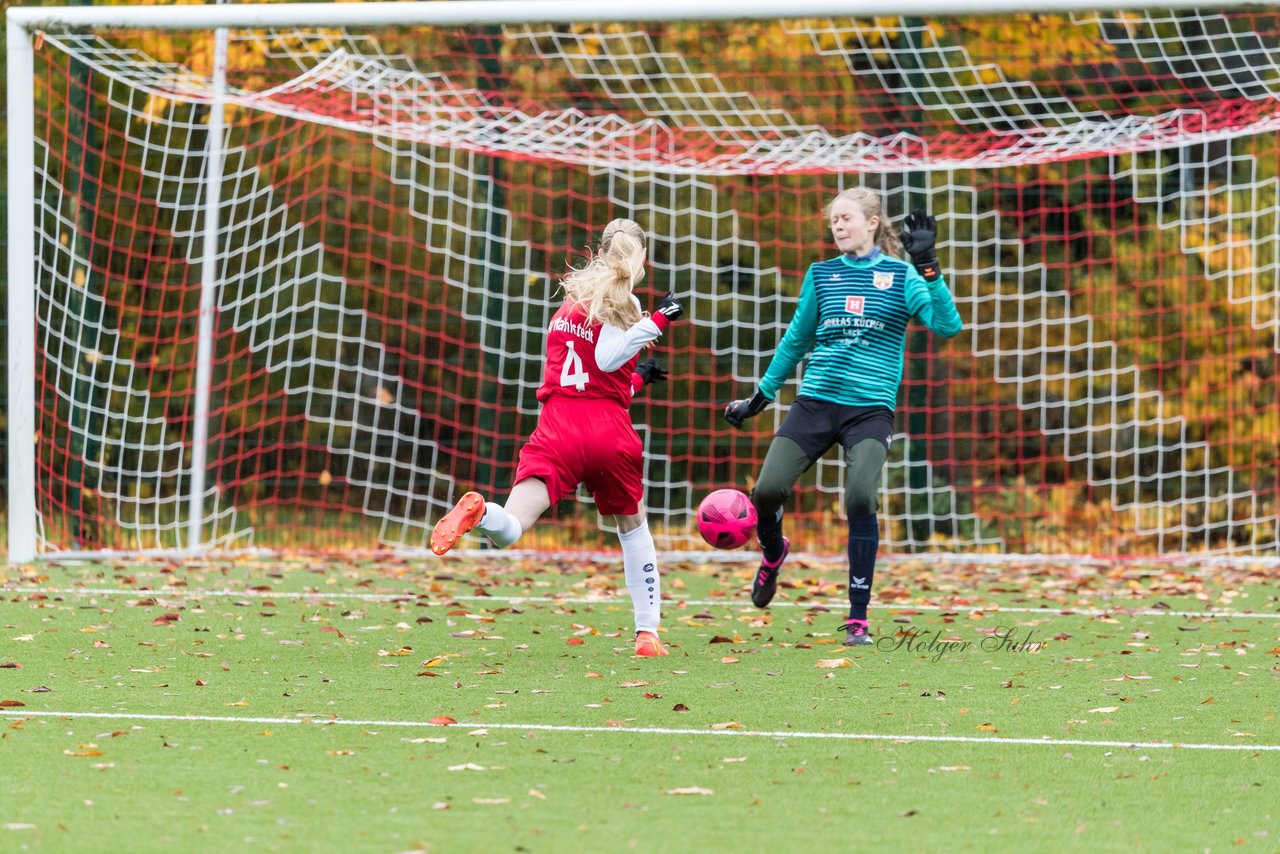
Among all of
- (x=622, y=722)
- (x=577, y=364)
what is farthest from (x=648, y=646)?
(x=622, y=722)

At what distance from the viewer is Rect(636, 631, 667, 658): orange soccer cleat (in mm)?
6234

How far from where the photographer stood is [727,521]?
662 cm

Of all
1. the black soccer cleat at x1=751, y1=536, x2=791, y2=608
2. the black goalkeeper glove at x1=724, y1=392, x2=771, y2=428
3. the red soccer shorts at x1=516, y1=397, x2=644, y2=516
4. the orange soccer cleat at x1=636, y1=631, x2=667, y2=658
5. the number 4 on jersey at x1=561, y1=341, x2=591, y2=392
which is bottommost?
the orange soccer cleat at x1=636, y1=631, x2=667, y2=658

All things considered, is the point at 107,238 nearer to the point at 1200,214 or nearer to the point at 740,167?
the point at 740,167

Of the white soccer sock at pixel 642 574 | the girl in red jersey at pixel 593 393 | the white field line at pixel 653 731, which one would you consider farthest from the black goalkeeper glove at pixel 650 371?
the white field line at pixel 653 731

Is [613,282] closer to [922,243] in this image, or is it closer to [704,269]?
[922,243]

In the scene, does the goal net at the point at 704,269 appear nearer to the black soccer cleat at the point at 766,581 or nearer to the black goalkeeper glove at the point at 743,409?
the black soccer cleat at the point at 766,581

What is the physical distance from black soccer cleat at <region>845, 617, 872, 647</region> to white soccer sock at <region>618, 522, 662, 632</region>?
0.86 metres

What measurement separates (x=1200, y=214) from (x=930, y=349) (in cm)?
229

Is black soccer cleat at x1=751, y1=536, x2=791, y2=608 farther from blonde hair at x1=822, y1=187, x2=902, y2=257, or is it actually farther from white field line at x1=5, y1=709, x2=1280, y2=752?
white field line at x1=5, y1=709, x2=1280, y2=752

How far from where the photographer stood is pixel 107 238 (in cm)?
1241

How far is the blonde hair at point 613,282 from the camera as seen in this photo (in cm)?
581

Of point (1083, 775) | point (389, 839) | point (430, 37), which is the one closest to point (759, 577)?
point (1083, 775)

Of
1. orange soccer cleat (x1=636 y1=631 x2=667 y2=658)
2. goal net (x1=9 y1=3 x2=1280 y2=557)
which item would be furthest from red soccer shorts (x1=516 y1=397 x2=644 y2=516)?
goal net (x1=9 y1=3 x2=1280 y2=557)
